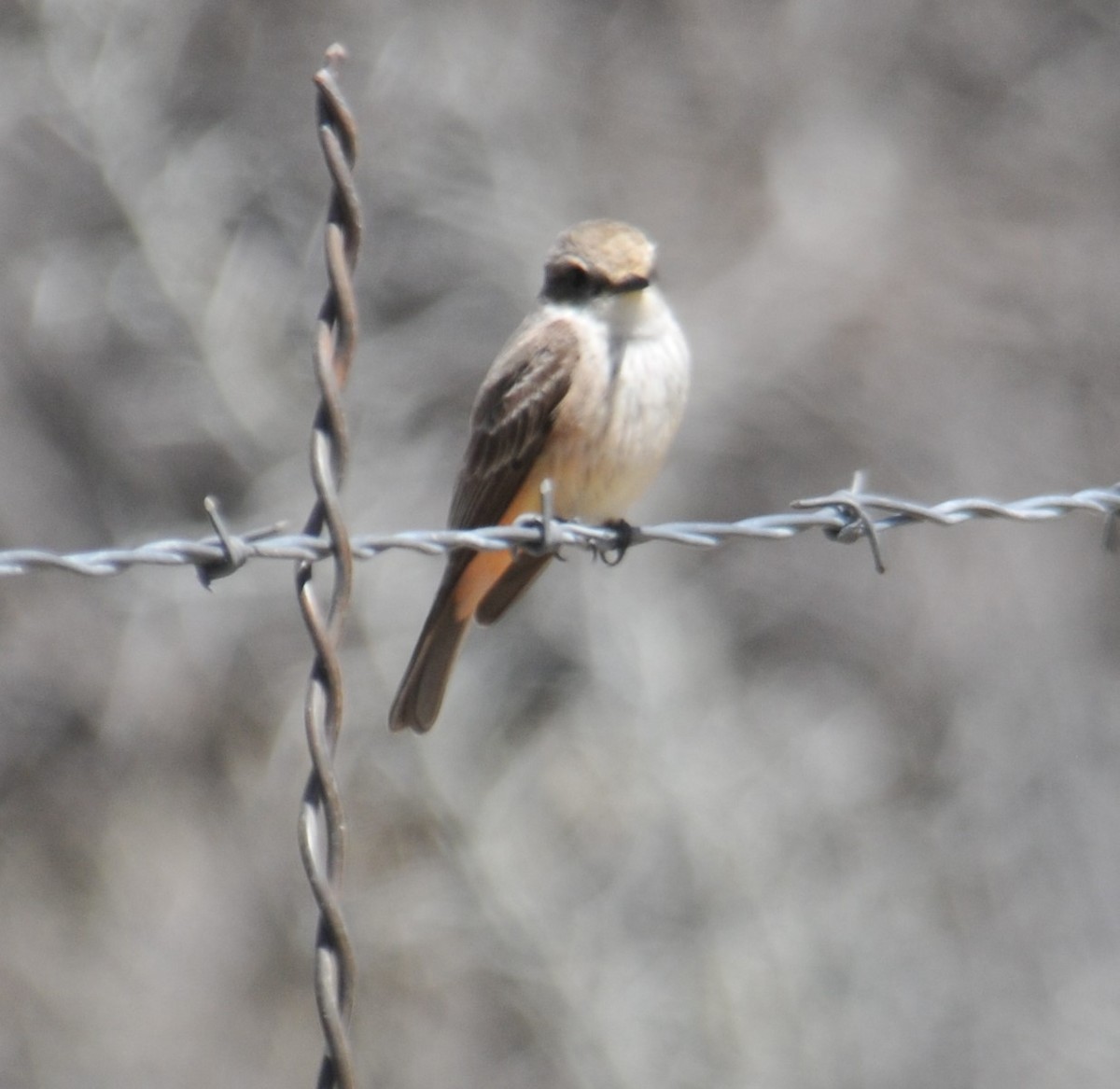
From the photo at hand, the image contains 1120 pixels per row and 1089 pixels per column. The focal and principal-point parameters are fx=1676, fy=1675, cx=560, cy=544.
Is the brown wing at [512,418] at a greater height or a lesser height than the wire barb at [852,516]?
greater

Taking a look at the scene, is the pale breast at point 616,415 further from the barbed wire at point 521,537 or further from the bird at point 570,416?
the barbed wire at point 521,537

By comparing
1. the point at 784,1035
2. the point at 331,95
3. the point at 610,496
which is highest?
the point at 610,496

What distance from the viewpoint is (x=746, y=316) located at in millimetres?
9188

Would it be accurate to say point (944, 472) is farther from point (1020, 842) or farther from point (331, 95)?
point (331, 95)

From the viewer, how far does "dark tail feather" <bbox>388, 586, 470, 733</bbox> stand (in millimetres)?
4195

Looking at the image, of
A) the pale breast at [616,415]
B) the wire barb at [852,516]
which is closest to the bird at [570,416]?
the pale breast at [616,415]

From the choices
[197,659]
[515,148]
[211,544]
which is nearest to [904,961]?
[197,659]

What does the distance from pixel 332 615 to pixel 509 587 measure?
2784mm

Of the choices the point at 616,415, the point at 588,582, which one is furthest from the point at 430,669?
the point at 588,582

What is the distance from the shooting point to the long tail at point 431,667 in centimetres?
420

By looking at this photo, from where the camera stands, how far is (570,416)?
177 inches

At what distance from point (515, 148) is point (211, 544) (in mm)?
6696

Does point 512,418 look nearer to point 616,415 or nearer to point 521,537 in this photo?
point 616,415

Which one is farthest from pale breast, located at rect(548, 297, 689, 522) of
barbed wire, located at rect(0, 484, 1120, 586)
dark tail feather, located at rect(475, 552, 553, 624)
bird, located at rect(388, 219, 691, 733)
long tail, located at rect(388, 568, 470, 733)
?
barbed wire, located at rect(0, 484, 1120, 586)
